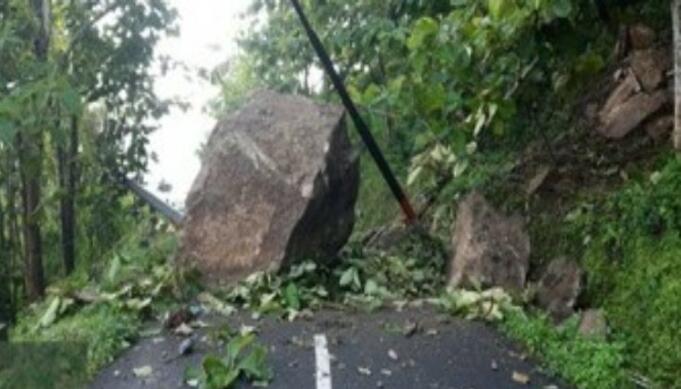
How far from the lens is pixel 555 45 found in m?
7.85

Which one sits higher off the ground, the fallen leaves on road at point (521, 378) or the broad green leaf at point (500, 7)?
the broad green leaf at point (500, 7)

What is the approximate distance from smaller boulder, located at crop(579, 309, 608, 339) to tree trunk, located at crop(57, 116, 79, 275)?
6.95m

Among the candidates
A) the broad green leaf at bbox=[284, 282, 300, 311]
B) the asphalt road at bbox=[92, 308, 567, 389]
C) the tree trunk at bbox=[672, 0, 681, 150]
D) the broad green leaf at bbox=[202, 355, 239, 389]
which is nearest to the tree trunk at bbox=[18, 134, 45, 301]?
the broad green leaf at bbox=[284, 282, 300, 311]

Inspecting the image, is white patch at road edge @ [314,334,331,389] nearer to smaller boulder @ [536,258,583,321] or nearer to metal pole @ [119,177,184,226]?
smaller boulder @ [536,258,583,321]

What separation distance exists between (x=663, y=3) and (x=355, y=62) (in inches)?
222

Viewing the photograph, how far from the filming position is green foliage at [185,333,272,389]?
5.96 metres

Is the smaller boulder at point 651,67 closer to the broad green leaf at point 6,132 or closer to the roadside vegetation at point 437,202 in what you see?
the roadside vegetation at point 437,202

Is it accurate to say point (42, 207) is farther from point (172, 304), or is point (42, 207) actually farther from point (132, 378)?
point (132, 378)

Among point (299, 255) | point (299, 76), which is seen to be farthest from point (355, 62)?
point (299, 255)

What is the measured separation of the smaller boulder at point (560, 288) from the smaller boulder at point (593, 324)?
30 centimetres

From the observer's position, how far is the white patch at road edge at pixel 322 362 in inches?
239

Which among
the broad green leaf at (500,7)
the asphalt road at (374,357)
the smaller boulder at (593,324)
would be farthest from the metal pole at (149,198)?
the smaller boulder at (593,324)

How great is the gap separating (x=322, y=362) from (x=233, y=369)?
0.73 meters

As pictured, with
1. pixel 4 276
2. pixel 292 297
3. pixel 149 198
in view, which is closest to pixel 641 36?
pixel 292 297
